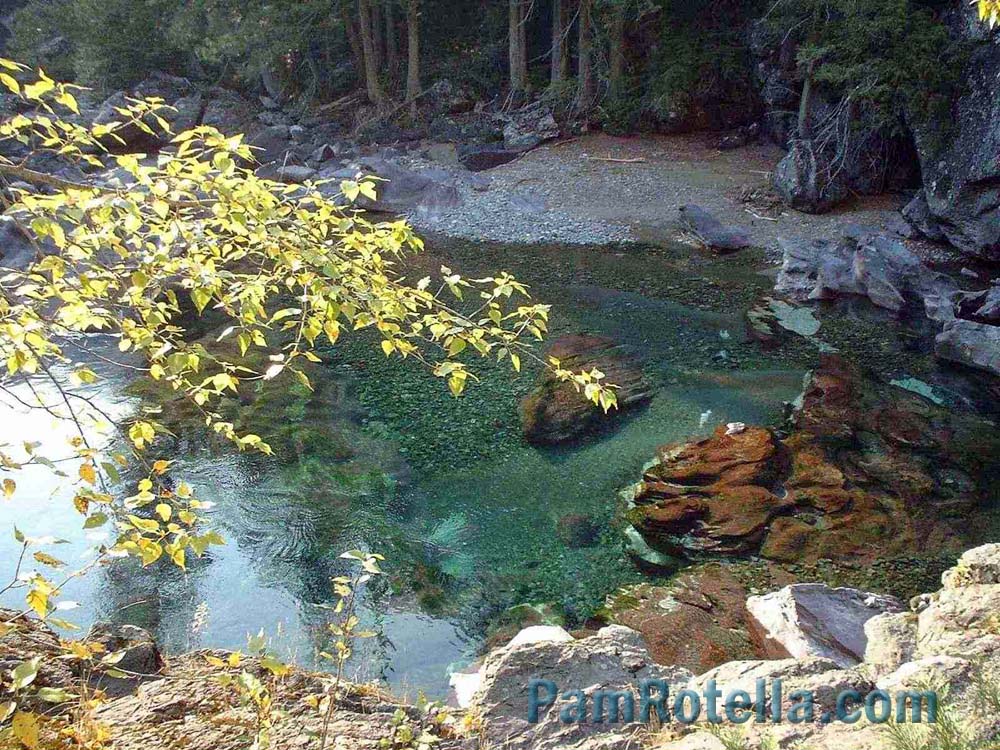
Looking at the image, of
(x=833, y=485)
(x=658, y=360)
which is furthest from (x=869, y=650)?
(x=658, y=360)

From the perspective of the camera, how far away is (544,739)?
316cm

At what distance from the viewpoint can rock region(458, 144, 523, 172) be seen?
18.0 meters

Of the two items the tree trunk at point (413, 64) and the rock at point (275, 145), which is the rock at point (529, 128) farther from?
the rock at point (275, 145)

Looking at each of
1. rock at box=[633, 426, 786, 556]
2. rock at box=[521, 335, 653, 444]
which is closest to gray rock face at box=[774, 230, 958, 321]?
rock at box=[521, 335, 653, 444]

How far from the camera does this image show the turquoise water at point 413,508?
5867 millimetres

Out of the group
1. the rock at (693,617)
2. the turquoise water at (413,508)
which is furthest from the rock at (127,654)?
the rock at (693,617)

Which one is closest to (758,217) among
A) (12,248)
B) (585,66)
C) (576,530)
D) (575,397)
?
(585,66)

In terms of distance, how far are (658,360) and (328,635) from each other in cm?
569

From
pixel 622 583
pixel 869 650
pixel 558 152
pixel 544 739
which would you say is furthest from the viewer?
pixel 558 152

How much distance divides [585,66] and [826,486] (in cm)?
1461

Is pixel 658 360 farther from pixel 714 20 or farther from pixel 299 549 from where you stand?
pixel 714 20

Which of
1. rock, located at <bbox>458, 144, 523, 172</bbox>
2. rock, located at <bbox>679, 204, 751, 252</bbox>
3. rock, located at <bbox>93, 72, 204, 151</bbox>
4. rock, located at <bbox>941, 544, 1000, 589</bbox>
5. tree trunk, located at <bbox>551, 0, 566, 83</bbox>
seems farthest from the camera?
tree trunk, located at <bbox>551, 0, 566, 83</bbox>

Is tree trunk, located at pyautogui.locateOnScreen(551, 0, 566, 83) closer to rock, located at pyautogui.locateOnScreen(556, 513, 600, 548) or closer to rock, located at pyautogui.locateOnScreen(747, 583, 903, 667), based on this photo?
rock, located at pyautogui.locateOnScreen(556, 513, 600, 548)

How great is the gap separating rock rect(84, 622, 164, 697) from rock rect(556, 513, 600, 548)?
346 cm
